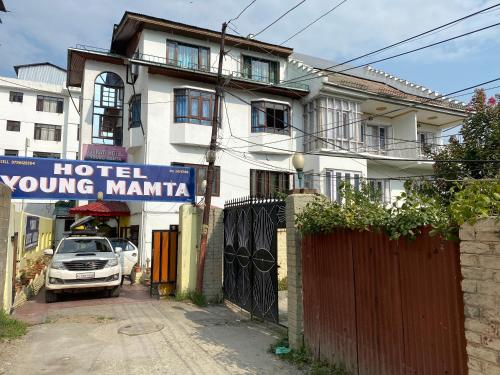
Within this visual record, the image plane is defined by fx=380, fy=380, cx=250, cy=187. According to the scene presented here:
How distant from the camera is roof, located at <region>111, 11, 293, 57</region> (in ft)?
60.8

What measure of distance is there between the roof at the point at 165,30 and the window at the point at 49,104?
20504 mm

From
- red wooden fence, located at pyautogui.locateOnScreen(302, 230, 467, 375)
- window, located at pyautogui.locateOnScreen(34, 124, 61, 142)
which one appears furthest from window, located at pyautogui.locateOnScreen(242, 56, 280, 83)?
window, located at pyautogui.locateOnScreen(34, 124, 61, 142)

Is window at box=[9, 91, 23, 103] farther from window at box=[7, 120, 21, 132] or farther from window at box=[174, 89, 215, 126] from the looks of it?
window at box=[174, 89, 215, 126]

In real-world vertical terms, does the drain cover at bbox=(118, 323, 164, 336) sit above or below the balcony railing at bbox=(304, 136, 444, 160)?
below

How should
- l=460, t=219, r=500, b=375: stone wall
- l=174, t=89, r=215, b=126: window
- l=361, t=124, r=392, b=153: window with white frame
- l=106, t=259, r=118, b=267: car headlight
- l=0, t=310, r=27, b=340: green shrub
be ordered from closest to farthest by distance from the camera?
l=460, t=219, r=500, b=375: stone wall
l=0, t=310, r=27, b=340: green shrub
l=106, t=259, r=118, b=267: car headlight
l=174, t=89, r=215, b=126: window
l=361, t=124, r=392, b=153: window with white frame

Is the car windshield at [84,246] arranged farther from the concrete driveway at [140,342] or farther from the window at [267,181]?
the window at [267,181]

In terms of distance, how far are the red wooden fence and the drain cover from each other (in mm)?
3138

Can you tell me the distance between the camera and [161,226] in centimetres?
1741

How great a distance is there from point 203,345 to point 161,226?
460 inches

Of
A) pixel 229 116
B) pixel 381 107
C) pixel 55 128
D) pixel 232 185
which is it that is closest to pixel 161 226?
pixel 232 185

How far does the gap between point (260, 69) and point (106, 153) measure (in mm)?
9713

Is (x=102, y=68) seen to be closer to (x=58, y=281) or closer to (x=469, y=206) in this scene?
(x=58, y=281)

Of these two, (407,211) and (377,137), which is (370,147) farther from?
(407,211)

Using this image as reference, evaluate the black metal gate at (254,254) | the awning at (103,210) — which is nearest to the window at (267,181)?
the awning at (103,210)
